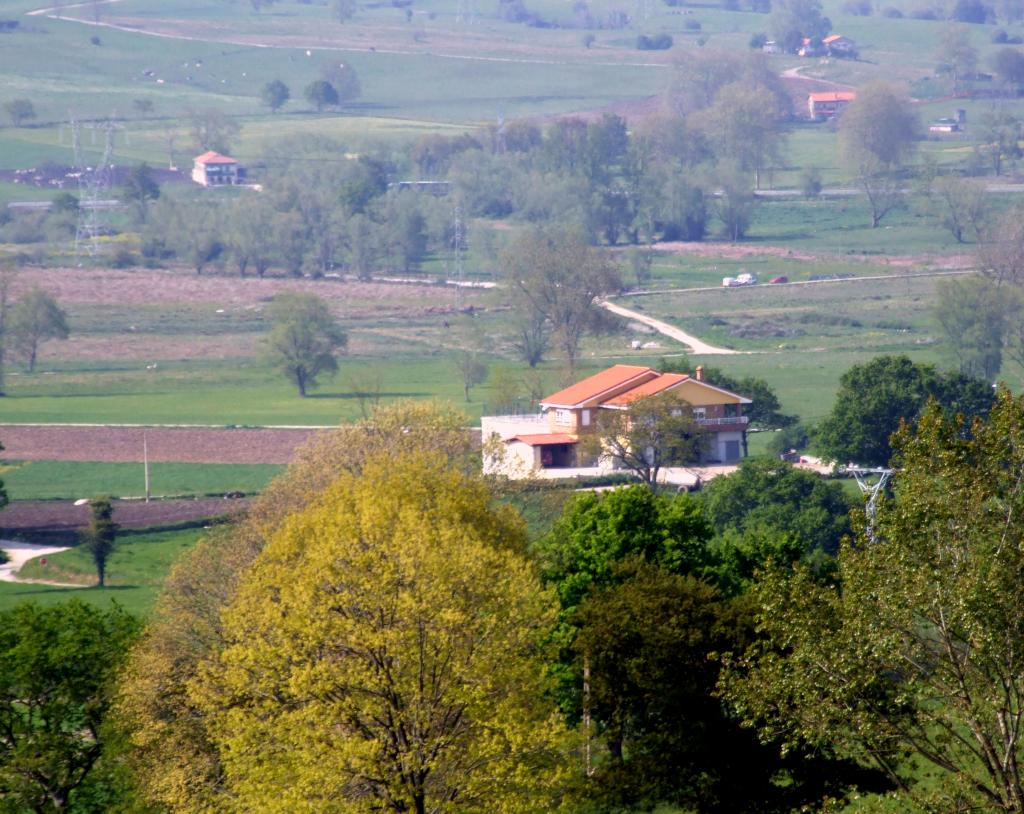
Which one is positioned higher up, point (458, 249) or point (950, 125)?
point (950, 125)

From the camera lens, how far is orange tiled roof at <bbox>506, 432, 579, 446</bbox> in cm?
5894

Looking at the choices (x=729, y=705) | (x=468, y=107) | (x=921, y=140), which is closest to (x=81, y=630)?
(x=729, y=705)

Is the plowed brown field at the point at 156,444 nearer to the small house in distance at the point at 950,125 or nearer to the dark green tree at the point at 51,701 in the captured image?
the dark green tree at the point at 51,701

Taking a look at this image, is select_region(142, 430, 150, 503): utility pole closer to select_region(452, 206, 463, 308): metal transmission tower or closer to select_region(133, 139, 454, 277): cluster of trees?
select_region(452, 206, 463, 308): metal transmission tower

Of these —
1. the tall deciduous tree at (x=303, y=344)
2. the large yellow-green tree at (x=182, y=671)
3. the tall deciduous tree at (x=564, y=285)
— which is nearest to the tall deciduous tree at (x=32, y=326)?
the tall deciduous tree at (x=303, y=344)

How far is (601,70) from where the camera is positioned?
194 m

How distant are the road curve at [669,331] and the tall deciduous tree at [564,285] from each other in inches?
76.0

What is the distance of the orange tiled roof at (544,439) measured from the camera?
58.9 m

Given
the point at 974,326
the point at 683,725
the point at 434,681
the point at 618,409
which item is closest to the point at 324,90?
the point at 974,326

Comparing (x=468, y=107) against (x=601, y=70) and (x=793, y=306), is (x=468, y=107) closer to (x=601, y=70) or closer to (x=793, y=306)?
(x=601, y=70)

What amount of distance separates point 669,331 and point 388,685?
70.8 metres

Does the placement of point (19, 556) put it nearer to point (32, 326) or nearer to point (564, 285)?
point (32, 326)

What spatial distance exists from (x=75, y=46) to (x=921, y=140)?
3576 inches

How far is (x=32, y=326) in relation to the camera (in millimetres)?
83438
